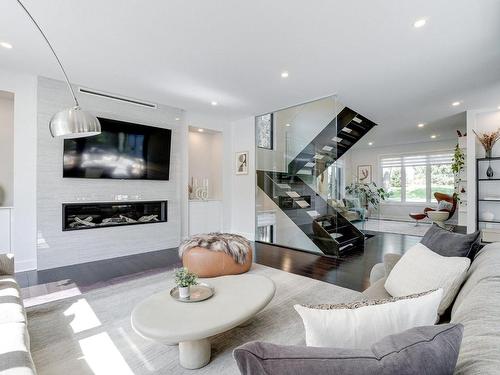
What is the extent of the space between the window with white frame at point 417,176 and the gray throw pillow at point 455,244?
8.29 metres

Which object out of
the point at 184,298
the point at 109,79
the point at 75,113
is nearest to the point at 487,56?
the point at 184,298

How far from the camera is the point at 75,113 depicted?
2203 mm

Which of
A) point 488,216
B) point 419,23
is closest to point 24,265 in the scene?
point 419,23

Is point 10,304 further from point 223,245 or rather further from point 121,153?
point 121,153

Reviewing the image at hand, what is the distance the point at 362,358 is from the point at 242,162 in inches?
222

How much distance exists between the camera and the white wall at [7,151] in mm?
3869

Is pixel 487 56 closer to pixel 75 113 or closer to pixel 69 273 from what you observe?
pixel 75 113

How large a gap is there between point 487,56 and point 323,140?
2610 millimetres

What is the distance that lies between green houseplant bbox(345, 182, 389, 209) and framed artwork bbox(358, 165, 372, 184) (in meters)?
0.37

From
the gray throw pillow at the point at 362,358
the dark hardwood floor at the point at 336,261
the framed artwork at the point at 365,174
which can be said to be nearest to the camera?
the gray throw pillow at the point at 362,358

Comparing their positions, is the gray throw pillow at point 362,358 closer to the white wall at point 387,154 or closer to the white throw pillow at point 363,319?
the white throw pillow at point 363,319

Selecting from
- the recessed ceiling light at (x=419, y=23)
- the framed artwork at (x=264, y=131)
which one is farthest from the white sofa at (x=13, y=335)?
the framed artwork at (x=264, y=131)

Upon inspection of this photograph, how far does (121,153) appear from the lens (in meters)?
4.47

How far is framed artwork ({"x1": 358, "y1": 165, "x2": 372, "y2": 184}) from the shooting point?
32.7 ft
